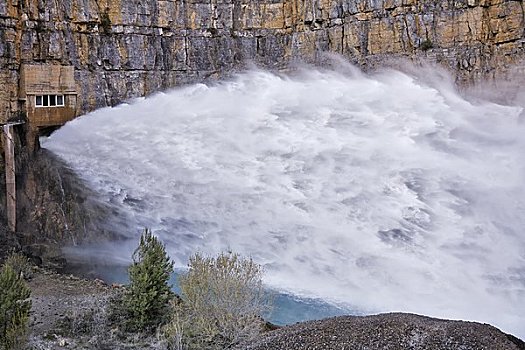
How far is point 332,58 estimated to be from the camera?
30.5m

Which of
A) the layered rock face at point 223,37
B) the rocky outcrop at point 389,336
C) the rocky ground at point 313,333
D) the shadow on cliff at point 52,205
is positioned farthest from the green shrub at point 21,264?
the rocky outcrop at point 389,336

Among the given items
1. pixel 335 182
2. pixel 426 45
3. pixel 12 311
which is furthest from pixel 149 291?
pixel 426 45

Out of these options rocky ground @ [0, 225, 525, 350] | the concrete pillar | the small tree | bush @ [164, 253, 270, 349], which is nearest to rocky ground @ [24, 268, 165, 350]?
rocky ground @ [0, 225, 525, 350]

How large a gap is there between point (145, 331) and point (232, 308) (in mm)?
2681

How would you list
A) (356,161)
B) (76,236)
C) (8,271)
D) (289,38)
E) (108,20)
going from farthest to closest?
(289,38) < (108,20) < (76,236) < (356,161) < (8,271)

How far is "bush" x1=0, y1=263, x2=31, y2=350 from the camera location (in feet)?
47.6

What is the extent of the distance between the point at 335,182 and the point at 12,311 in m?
14.4

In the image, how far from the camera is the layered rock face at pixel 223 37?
2683 centimetres

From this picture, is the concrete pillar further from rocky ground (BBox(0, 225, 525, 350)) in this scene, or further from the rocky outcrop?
the rocky outcrop

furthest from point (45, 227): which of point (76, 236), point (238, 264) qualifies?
point (238, 264)

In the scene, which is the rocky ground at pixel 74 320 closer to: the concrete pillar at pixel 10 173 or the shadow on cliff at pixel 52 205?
the shadow on cliff at pixel 52 205

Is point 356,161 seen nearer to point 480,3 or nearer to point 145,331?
point 480,3

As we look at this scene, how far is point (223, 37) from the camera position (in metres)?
32.2

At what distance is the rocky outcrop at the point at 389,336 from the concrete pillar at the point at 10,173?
53.1 feet
